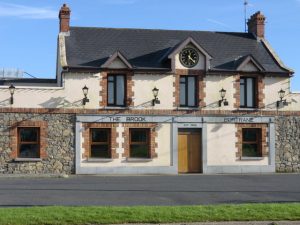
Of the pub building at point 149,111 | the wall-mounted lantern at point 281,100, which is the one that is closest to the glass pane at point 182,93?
the pub building at point 149,111

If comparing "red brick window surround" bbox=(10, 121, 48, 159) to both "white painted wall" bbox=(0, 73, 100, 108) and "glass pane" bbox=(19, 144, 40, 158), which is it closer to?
"glass pane" bbox=(19, 144, 40, 158)

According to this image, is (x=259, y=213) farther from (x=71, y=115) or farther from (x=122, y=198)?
(x=71, y=115)

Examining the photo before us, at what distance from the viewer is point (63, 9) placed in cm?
2972

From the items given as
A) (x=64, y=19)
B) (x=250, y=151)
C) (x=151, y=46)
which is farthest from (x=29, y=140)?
(x=250, y=151)

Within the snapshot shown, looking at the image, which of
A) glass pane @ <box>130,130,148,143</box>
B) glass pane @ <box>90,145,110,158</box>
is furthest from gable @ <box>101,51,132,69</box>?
glass pane @ <box>90,145,110,158</box>

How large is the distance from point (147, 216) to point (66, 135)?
15.8 metres

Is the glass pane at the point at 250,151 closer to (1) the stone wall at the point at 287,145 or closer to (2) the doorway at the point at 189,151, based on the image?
(1) the stone wall at the point at 287,145

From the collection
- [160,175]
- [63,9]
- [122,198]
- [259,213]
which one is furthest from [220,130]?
[259,213]

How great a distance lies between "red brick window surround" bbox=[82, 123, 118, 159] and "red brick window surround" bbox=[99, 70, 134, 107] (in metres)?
1.10

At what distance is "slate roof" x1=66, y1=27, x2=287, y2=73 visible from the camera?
28.3 meters

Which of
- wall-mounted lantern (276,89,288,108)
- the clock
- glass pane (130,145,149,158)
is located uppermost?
the clock

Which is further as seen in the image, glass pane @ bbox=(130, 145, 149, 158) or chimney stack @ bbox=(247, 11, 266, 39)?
chimney stack @ bbox=(247, 11, 266, 39)

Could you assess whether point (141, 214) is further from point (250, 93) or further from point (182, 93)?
point (250, 93)

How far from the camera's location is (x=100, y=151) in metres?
27.3
